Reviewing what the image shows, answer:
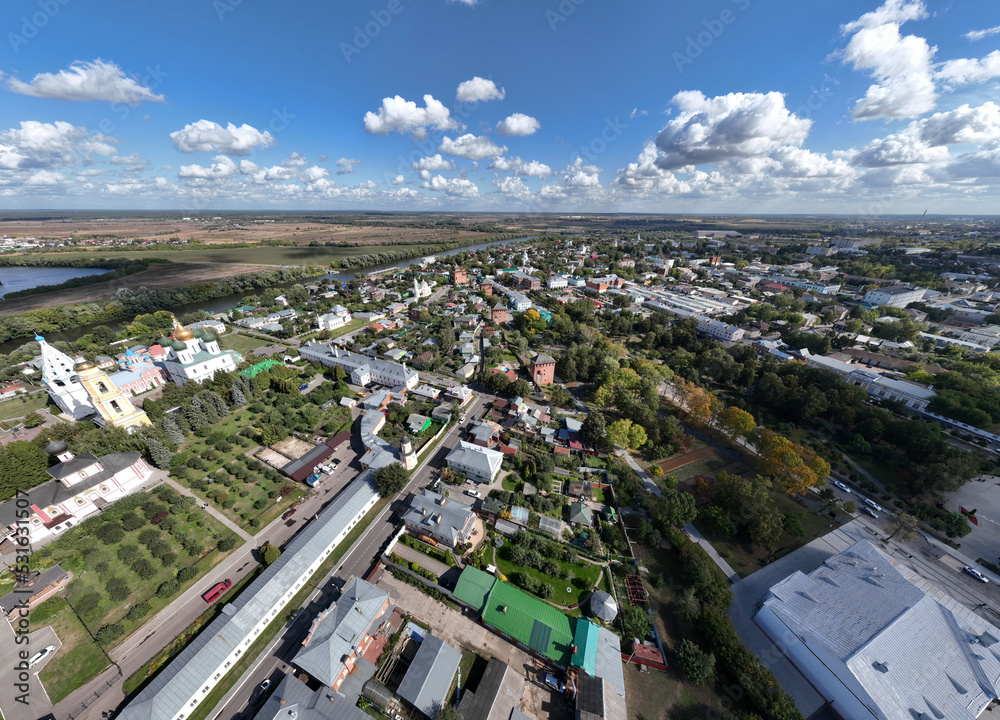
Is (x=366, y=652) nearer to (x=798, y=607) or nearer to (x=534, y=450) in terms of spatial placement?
(x=534, y=450)

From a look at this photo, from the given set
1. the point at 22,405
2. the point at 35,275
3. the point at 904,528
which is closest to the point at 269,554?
the point at 22,405

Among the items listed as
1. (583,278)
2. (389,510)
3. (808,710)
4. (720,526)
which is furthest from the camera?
(583,278)

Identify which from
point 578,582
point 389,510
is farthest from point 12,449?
point 578,582

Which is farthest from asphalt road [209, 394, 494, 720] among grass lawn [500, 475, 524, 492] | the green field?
the green field

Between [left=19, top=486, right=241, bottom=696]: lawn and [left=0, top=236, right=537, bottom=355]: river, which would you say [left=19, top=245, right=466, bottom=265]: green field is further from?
[left=19, top=486, right=241, bottom=696]: lawn

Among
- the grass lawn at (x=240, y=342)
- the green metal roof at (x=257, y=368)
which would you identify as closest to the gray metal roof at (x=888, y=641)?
the green metal roof at (x=257, y=368)

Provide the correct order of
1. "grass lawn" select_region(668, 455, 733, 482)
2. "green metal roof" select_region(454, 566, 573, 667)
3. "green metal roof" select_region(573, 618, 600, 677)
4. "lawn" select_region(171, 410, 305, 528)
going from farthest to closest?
1. "grass lawn" select_region(668, 455, 733, 482)
2. "lawn" select_region(171, 410, 305, 528)
3. "green metal roof" select_region(454, 566, 573, 667)
4. "green metal roof" select_region(573, 618, 600, 677)
